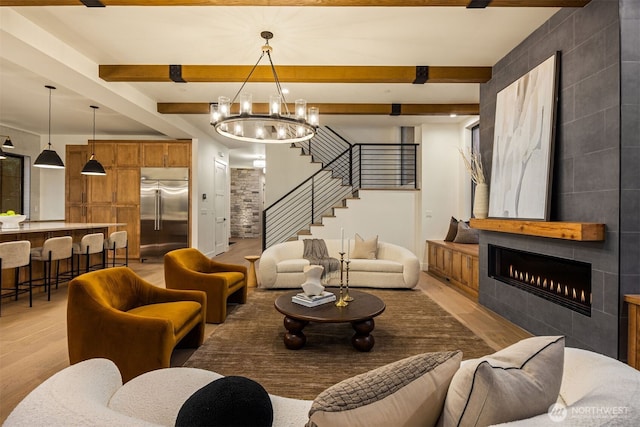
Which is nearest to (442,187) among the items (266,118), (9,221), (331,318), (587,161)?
(587,161)

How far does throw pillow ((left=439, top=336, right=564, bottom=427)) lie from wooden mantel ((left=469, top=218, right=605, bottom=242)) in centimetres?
201

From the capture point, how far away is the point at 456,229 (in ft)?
20.4

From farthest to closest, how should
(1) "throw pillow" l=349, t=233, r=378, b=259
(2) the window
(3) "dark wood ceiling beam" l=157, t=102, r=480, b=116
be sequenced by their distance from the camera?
1. (2) the window
2. (3) "dark wood ceiling beam" l=157, t=102, r=480, b=116
3. (1) "throw pillow" l=349, t=233, r=378, b=259

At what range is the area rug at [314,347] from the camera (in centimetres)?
246

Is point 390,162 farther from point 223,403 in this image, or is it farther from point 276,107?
point 223,403

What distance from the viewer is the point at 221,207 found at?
30.6 ft

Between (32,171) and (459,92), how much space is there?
9679 millimetres

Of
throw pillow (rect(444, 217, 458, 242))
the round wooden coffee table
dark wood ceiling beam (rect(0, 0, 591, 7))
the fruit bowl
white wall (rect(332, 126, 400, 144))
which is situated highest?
white wall (rect(332, 126, 400, 144))

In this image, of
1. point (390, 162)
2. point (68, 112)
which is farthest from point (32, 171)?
point (390, 162)

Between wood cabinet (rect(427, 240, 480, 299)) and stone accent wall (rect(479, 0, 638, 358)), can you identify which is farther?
wood cabinet (rect(427, 240, 480, 299))

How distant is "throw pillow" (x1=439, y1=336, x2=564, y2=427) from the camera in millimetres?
844

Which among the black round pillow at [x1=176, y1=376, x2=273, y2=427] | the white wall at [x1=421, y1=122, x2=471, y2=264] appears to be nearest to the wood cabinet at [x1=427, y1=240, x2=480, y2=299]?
the white wall at [x1=421, y1=122, x2=471, y2=264]

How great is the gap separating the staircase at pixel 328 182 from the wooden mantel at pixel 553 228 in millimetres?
4152

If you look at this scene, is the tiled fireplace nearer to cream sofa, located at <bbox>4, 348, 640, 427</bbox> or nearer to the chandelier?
cream sofa, located at <bbox>4, 348, 640, 427</bbox>
